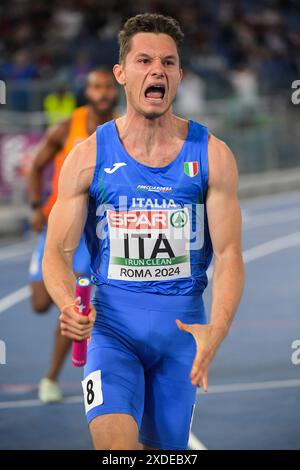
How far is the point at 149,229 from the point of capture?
498cm

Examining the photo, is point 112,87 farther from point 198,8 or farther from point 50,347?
point 198,8

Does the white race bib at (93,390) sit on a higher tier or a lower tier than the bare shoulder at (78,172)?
lower

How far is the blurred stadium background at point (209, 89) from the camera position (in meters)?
15.9

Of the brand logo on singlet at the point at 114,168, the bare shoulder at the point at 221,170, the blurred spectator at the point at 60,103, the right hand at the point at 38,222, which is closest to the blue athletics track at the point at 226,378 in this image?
the right hand at the point at 38,222

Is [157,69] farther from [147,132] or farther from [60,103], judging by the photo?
[60,103]

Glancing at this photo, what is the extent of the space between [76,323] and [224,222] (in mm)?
909

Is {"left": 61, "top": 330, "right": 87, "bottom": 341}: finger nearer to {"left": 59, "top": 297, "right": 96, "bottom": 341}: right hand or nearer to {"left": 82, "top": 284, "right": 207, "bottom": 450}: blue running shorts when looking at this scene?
{"left": 59, "top": 297, "right": 96, "bottom": 341}: right hand

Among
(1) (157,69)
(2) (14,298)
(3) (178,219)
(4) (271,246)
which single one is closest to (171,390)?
(3) (178,219)

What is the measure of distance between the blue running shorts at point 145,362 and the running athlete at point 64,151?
2993mm

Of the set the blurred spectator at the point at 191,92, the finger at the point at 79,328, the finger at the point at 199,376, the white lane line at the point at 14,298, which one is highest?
the blurred spectator at the point at 191,92

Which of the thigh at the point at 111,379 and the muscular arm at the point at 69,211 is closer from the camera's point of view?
the thigh at the point at 111,379

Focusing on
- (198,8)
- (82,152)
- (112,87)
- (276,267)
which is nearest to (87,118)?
(112,87)

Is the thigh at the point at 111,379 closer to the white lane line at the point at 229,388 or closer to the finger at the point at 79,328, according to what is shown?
the finger at the point at 79,328
